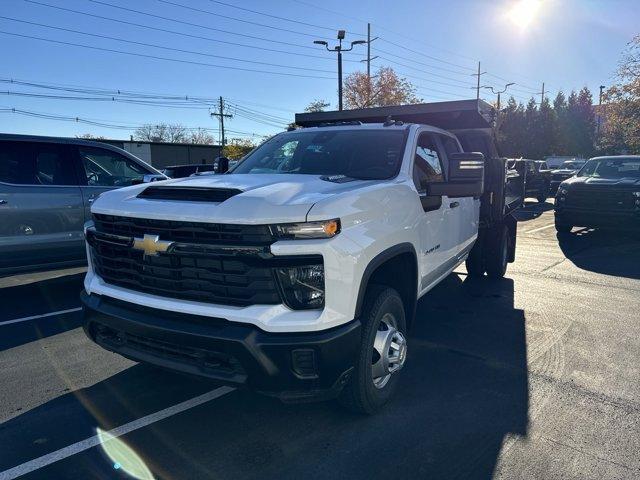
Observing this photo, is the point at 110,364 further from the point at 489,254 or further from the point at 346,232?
the point at 489,254

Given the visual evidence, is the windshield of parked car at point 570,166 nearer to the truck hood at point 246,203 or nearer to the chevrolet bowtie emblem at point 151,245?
the truck hood at point 246,203

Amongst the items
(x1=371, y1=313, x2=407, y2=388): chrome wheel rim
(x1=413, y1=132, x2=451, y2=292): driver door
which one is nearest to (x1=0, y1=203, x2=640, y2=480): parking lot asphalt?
(x1=371, y1=313, x2=407, y2=388): chrome wheel rim

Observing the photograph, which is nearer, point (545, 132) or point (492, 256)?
point (492, 256)

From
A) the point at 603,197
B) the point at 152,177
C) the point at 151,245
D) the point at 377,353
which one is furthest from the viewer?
the point at 603,197

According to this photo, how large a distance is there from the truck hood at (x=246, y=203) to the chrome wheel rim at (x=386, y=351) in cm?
96

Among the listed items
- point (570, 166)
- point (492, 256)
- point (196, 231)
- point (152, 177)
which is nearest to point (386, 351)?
point (196, 231)

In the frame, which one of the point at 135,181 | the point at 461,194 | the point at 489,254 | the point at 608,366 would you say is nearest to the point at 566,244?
the point at 489,254

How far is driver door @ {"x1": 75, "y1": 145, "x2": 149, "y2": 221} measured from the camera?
19.9ft

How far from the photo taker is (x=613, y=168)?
10891 millimetres

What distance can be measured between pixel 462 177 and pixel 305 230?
5.70 feet

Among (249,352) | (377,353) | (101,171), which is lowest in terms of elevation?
(377,353)

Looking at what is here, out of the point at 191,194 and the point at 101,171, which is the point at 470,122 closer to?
the point at 191,194

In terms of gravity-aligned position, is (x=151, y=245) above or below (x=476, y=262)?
above

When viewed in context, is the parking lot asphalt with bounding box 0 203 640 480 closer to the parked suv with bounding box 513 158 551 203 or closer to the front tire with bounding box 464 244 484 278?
the front tire with bounding box 464 244 484 278
